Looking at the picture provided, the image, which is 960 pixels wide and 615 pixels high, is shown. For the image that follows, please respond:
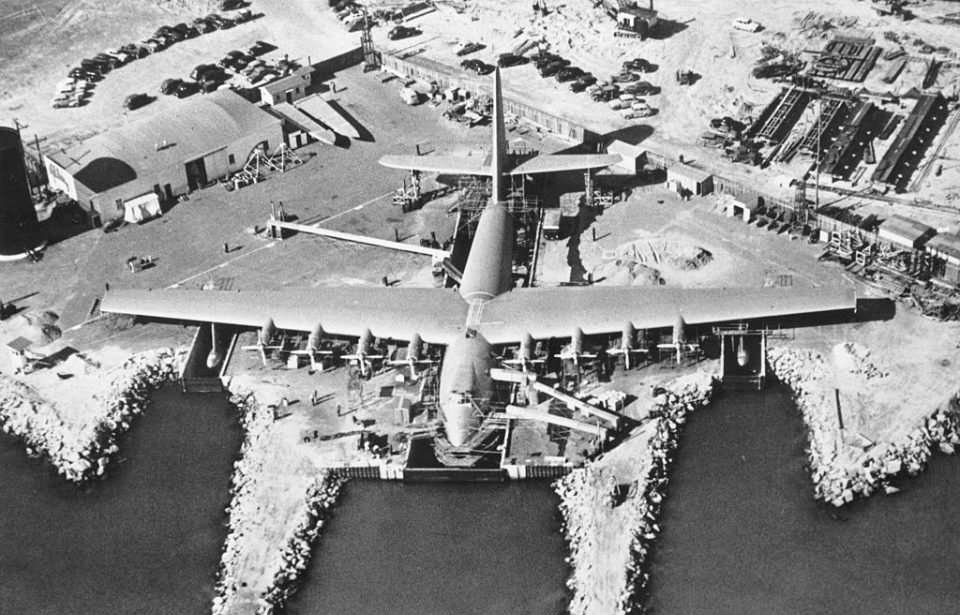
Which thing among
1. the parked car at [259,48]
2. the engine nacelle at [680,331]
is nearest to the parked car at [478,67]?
the parked car at [259,48]

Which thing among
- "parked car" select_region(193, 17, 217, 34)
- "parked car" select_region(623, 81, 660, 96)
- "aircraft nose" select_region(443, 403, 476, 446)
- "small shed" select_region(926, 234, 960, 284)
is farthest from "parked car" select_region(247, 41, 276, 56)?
"small shed" select_region(926, 234, 960, 284)

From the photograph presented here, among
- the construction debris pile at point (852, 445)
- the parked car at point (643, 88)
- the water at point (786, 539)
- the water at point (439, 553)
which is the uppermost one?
the parked car at point (643, 88)

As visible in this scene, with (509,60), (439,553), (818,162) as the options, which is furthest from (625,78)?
(439,553)

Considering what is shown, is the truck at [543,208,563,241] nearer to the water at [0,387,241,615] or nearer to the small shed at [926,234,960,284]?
the small shed at [926,234,960,284]

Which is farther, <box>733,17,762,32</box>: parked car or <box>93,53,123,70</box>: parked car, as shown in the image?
<box>93,53,123,70</box>: parked car

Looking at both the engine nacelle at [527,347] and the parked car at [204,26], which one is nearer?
the engine nacelle at [527,347]

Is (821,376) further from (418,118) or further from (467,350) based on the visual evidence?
(418,118)

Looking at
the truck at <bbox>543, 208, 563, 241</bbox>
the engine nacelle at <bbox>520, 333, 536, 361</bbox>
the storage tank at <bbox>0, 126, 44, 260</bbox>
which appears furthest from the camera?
the truck at <bbox>543, 208, 563, 241</bbox>

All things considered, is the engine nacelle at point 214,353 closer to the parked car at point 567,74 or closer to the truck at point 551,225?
the truck at point 551,225
